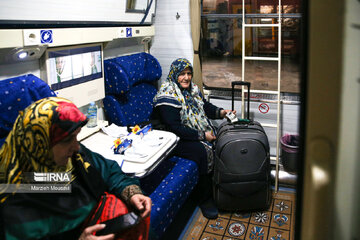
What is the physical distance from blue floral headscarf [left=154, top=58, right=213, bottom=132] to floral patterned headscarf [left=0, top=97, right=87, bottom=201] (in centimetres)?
175

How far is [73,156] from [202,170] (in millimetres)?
1609

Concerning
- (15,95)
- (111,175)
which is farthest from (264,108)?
(15,95)

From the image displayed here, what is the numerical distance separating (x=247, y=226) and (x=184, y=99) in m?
1.35

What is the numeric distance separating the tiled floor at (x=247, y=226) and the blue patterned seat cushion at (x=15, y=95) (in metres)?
1.65

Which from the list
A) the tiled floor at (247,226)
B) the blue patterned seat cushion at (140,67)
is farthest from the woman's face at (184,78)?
the tiled floor at (247,226)

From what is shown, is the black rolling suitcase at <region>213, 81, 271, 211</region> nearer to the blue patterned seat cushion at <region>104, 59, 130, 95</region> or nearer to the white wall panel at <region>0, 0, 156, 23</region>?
the blue patterned seat cushion at <region>104, 59, 130, 95</region>

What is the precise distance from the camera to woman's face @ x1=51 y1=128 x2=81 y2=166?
155 centimetres

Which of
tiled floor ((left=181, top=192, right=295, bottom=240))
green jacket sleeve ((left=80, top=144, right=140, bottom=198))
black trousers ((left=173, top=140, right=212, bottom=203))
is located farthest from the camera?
black trousers ((left=173, top=140, right=212, bottom=203))

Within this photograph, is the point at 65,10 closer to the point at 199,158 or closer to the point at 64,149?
the point at 64,149

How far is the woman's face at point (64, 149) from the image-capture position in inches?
61.1

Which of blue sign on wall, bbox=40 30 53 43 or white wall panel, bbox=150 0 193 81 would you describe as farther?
white wall panel, bbox=150 0 193 81

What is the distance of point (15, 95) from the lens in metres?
2.00

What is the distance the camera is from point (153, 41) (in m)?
4.09

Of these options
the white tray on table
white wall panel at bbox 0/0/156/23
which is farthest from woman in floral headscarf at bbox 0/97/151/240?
white wall panel at bbox 0/0/156/23
